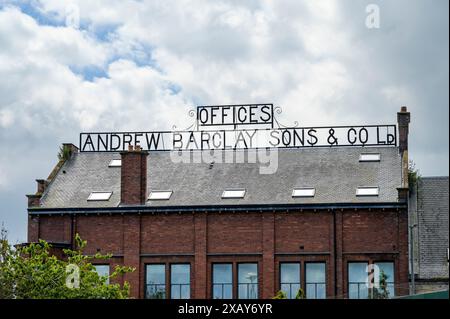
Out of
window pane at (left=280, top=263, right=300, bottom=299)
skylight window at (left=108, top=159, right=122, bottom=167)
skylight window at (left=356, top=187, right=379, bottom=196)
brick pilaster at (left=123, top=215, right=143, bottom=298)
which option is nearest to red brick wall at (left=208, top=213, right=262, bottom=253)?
window pane at (left=280, top=263, right=300, bottom=299)

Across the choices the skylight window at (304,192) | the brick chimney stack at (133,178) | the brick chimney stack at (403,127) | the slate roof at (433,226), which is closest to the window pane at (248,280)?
the skylight window at (304,192)

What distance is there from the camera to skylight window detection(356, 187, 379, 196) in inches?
1828

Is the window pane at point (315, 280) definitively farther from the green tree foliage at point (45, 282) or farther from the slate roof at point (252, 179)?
the green tree foliage at point (45, 282)

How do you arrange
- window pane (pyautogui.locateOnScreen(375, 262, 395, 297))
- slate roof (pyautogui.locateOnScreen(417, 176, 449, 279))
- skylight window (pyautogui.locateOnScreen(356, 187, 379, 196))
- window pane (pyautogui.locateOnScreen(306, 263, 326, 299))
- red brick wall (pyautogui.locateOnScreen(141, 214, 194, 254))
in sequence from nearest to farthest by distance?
slate roof (pyautogui.locateOnScreen(417, 176, 449, 279)) → window pane (pyautogui.locateOnScreen(375, 262, 395, 297)) → window pane (pyautogui.locateOnScreen(306, 263, 326, 299)) → skylight window (pyautogui.locateOnScreen(356, 187, 379, 196)) → red brick wall (pyautogui.locateOnScreen(141, 214, 194, 254))

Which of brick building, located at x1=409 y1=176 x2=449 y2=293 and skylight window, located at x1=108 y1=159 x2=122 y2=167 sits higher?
skylight window, located at x1=108 y1=159 x2=122 y2=167

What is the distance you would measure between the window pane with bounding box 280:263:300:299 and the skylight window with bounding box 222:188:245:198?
451 cm

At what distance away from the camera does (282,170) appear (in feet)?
163

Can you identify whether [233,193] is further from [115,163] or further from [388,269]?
[388,269]

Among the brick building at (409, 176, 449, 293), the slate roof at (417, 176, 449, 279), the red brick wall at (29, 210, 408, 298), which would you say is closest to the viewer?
the brick building at (409, 176, 449, 293)

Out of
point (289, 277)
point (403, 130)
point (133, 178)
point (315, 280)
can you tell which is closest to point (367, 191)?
point (403, 130)

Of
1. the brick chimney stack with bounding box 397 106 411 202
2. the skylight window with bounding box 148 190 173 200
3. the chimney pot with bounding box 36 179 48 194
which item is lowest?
the skylight window with bounding box 148 190 173 200

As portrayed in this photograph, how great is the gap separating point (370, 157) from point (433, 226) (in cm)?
616

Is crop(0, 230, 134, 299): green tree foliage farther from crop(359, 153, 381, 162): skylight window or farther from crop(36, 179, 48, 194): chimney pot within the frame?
crop(359, 153, 381, 162): skylight window
